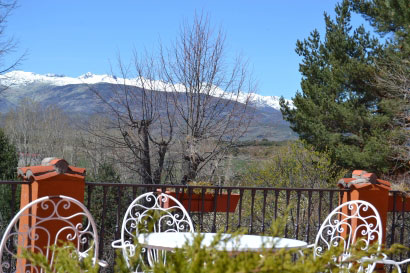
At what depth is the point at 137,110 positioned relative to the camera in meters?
13.9

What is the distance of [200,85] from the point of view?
1339 centimetres

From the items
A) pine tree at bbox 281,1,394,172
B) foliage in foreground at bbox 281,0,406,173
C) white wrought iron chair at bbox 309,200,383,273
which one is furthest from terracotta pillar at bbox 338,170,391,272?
pine tree at bbox 281,1,394,172

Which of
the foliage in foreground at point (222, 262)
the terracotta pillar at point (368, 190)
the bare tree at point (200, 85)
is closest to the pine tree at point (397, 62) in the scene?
the bare tree at point (200, 85)

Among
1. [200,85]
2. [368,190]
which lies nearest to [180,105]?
[200,85]

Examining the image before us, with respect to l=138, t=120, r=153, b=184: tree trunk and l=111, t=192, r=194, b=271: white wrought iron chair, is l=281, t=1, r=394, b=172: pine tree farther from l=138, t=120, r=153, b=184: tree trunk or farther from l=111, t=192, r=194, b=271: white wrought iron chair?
l=111, t=192, r=194, b=271: white wrought iron chair

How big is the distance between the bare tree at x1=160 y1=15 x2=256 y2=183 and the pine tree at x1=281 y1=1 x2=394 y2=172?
2.50 metres

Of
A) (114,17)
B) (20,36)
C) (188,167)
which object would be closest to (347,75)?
(188,167)

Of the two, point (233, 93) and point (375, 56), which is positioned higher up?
point (375, 56)

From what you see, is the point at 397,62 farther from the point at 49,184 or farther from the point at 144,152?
the point at 49,184

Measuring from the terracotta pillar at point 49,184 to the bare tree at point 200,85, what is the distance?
31.6 feet

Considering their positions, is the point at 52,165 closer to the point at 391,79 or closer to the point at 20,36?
the point at 391,79

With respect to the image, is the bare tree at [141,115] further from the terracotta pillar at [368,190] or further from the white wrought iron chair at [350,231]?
the white wrought iron chair at [350,231]

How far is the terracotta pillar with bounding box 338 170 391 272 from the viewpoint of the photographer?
4.11 metres

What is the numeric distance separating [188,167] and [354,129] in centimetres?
515
